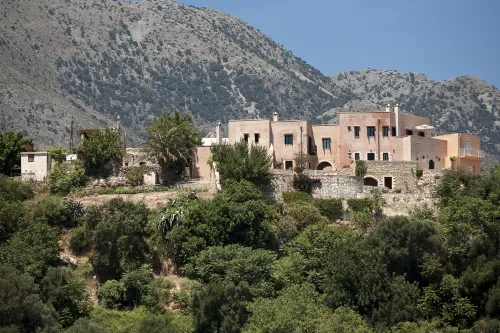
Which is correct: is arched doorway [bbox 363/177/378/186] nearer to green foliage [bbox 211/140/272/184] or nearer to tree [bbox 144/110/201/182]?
green foliage [bbox 211/140/272/184]

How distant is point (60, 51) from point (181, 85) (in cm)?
2250

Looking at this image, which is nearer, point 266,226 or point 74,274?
point 74,274

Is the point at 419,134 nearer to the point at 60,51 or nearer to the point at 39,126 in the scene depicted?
the point at 39,126

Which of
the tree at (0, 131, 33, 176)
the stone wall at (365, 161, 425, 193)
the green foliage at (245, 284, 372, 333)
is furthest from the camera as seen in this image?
the tree at (0, 131, 33, 176)

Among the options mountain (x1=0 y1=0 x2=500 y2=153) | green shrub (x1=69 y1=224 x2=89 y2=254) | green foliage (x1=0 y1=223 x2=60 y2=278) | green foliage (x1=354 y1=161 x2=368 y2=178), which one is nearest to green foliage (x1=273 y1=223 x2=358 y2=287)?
green foliage (x1=354 y1=161 x2=368 y2=178)

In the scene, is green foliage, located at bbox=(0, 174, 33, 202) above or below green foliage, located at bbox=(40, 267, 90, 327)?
above

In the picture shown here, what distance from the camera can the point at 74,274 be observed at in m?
49.1

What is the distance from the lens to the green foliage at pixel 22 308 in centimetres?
4181

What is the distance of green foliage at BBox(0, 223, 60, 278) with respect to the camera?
1826 inches

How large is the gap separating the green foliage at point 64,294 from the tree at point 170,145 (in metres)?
15.6

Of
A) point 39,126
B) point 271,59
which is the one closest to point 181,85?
point 271,59

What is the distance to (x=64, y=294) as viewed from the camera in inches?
1805

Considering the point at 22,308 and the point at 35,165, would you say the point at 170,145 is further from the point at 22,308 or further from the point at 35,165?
the point at 22,308

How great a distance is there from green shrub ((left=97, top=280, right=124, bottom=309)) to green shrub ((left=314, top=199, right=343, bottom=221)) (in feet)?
51.0
